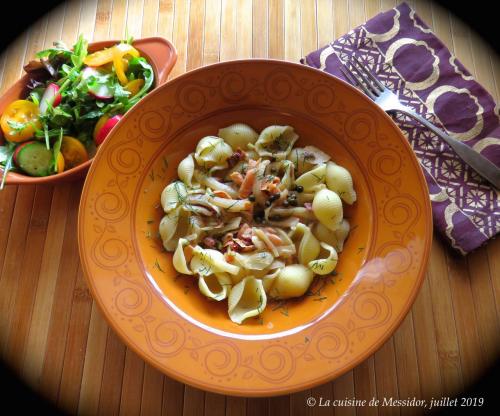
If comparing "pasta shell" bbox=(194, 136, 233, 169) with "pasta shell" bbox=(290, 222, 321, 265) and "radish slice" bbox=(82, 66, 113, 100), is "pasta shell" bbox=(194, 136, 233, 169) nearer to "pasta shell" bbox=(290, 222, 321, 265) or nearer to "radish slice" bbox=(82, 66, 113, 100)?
"pasta shell" bbox=(290, 222, 321, 265)

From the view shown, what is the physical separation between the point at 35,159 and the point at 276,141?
110cm

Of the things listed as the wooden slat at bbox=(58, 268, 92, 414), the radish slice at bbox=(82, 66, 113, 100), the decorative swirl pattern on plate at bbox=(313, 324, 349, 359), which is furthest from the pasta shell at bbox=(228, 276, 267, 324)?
the radish slice at bbox=(82, 66, 113, 100)

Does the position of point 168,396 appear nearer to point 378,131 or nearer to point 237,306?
point 237,306

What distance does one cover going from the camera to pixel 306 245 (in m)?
1.70

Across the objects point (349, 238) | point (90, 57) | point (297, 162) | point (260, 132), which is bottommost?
point (349, 238)

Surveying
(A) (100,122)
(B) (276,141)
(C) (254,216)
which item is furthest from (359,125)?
(A) (100,122)

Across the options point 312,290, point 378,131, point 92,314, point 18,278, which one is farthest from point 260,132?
point 18,278

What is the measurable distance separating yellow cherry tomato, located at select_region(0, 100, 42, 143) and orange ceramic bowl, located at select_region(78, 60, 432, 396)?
21.9 inches

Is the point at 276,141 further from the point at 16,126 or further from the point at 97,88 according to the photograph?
the point at 16,126

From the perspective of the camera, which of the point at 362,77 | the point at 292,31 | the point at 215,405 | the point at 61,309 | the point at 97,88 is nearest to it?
the point at 215,405

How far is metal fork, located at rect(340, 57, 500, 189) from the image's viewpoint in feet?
6.32

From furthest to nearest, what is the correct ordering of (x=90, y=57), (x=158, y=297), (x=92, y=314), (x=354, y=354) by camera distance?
(x=90, y=57) → (x=92, y=314) → (x=158, y=297) → (x=354, y=354)

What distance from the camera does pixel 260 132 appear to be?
1.90 metres

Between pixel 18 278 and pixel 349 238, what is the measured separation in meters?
1.49
